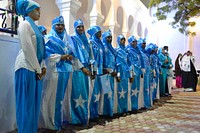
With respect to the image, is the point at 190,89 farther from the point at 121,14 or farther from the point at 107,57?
the point at 107,57

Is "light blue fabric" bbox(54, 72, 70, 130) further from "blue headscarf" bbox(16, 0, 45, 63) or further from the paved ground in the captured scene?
"blue headscarf" bbox(16, 0, 45, 63)

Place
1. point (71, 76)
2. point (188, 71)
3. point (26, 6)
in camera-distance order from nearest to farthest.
A: point (26, 6)
point (71, 76)
point (188, 71)

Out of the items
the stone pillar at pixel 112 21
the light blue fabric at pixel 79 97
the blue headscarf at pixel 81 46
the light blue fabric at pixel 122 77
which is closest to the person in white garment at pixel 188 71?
the stone pillar at pixel 112 21

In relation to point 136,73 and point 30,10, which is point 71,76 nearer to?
point 30,10

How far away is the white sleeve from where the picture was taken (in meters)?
2.62

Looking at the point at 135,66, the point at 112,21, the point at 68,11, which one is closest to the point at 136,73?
the point at 135,66

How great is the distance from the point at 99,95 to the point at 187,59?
6.78 meters

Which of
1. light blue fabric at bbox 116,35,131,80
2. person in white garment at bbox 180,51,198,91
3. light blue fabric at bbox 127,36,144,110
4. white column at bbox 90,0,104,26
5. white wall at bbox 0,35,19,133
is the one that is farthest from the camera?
person in white garment at bbox 180,51,198,91

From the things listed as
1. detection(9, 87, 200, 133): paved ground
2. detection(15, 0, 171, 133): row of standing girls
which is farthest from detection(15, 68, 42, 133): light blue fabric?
detection(9, 87, 200, 133): paved ground

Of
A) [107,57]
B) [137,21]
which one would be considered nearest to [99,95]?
[107,57]

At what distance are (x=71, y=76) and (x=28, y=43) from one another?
124 cm

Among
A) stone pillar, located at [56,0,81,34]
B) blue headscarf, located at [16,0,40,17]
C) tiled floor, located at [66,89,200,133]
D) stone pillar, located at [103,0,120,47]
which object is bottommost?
tiled floor, located at [66,89,200,133]

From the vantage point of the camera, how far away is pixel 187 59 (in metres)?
10.0

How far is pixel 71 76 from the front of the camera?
375 cm
